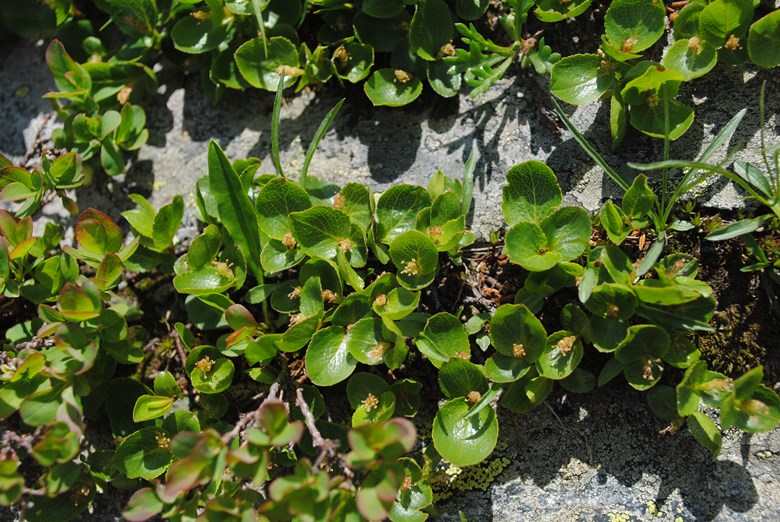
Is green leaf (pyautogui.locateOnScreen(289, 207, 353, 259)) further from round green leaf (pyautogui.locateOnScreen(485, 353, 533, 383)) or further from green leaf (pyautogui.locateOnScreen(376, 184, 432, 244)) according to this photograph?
round green leaf (pyautogui.locateOnScreen(485, 353, 533, 383))

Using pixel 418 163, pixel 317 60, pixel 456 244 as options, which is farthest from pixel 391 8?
pixel 456 244

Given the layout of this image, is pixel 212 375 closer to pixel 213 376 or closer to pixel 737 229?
pixel 213 376

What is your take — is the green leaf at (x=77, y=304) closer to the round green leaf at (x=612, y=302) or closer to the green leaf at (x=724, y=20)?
the round green leaf at (x=612, y=302)

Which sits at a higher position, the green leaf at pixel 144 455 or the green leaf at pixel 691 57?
the green leaf at pixel 691 57

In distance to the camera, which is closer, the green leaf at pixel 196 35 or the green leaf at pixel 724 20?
the green leaf at pixel 724 20

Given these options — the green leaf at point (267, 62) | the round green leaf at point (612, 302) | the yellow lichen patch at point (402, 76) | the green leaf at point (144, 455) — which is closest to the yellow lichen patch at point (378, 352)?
the round green leaf at point (612, 302)

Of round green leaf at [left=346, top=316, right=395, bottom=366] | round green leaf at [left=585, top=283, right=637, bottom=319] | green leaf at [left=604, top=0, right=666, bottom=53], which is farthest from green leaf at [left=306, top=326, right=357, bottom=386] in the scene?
green leaf at [left=604, top=0, right=666, bottom=53]
